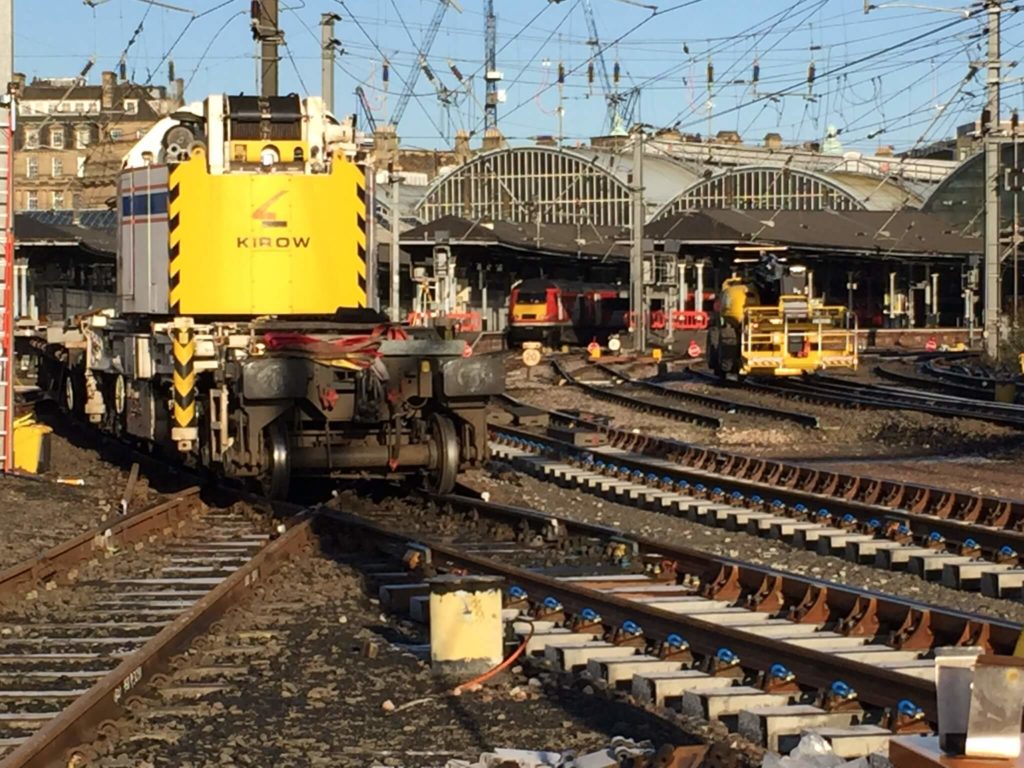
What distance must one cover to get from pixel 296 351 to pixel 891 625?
6972 millimetres

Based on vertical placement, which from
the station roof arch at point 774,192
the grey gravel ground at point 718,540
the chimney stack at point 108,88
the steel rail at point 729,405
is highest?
the chimney stack at point 108,88

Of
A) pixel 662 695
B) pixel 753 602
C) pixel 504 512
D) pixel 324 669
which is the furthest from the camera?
pixel 504 512

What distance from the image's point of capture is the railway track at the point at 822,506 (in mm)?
12070

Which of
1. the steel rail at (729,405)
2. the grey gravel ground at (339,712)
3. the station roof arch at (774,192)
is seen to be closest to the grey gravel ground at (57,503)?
the grey gravel ground at (339,712)

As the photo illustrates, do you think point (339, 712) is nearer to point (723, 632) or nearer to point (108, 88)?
point (723, 632)

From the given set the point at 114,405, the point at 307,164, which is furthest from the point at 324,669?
the point at 114,405

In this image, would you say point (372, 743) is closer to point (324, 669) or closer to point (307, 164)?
point (324, 669)

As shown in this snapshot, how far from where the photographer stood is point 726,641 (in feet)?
27.0

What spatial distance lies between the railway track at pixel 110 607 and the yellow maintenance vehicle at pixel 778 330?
18169mm

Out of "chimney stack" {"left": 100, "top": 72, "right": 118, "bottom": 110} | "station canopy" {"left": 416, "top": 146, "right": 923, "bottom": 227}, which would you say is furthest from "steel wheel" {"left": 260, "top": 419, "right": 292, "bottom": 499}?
"chimney stack" {"left": 100, "top": 72, "right": 118, "bottom": 110}

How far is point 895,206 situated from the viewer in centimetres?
9650

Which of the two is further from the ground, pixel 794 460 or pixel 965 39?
pixel 965 39

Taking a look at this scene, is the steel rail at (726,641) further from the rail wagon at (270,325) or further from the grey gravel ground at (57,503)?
the grey gravel ground at (57,503)

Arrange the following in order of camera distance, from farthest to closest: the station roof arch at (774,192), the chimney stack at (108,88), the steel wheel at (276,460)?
1. the chimney stack at (108,88)
2. the station roof arch at (774,192)
3. the steel wheel at (276,460)
